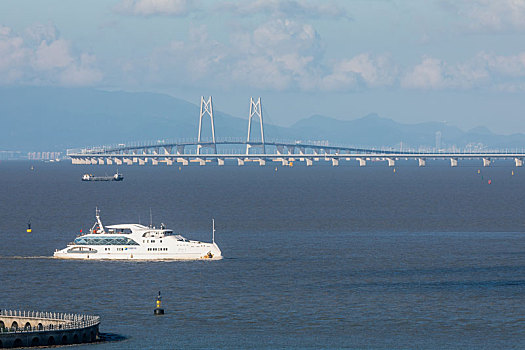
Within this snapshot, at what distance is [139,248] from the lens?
3799 inches

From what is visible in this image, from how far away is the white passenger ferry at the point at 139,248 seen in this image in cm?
9600

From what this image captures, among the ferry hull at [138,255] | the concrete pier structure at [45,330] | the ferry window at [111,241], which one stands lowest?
the concrete pier structure at [45,330]

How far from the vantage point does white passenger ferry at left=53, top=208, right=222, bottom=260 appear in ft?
315

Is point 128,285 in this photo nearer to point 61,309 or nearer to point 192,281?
point 192,281

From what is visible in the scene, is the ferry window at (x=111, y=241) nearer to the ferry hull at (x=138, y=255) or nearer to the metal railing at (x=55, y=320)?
the ferry hull at (x=138, y=255)

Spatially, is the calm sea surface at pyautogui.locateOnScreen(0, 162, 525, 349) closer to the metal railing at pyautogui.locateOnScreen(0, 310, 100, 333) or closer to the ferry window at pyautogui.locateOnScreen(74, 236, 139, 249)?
the metal railing at pyautogui.locateOnScreen(0, 310, 100, 333)

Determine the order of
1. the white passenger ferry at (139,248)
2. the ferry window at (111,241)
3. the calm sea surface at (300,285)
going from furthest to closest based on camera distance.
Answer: the ferry window at (111,241) → the white passenger ferry at (139,248) → the calm sea surface at (300,285)

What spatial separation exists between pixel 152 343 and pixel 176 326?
513cm

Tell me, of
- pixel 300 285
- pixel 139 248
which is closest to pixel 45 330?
pixel 300 285

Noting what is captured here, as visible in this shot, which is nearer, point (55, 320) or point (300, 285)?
point (55, 320)

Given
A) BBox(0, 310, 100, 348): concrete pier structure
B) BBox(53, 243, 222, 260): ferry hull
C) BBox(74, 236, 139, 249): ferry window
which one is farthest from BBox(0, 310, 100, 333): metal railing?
BBox(74, 236, 139, 249): ferry window

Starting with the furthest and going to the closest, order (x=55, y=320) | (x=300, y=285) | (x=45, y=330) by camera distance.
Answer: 1. (x=300, y=285)
2. (x=55, y=320)
3. (x=45, y=330)

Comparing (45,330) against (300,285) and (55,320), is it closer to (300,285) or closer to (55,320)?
(55,320)

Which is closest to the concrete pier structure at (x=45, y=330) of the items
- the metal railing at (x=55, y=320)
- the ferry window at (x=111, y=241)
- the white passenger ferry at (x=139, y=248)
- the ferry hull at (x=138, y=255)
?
the metal railing at (x=55, y=320)
